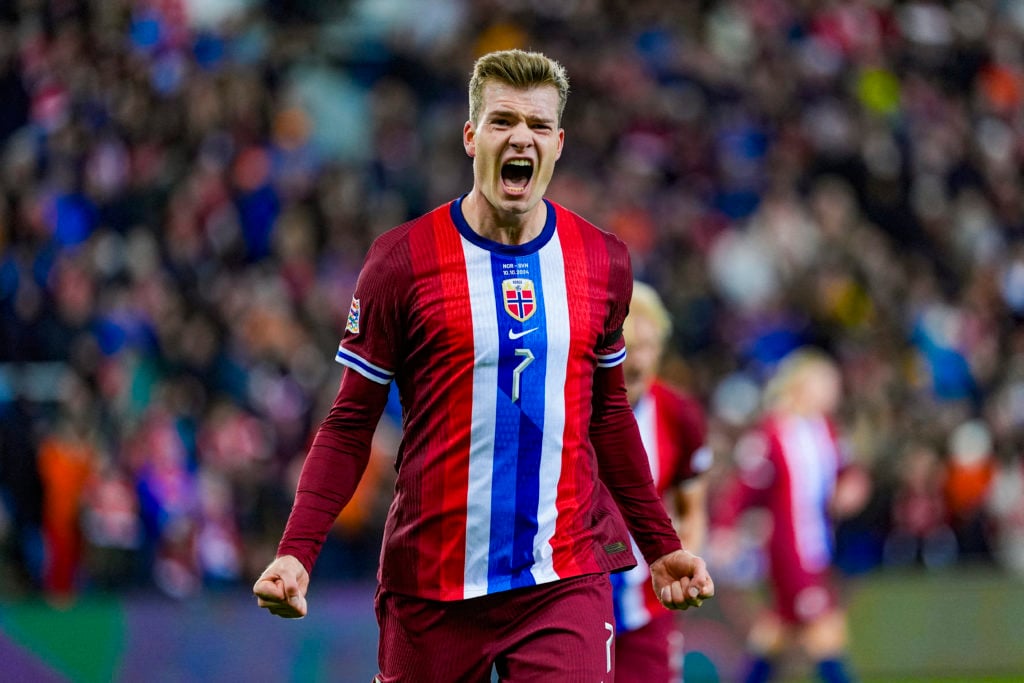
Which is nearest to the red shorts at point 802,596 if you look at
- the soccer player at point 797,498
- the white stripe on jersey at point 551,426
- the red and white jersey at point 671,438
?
the soccer player at point 797,498

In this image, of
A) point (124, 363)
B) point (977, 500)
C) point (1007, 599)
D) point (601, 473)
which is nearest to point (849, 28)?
point (977, 500)

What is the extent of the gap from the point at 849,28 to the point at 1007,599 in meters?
7.42

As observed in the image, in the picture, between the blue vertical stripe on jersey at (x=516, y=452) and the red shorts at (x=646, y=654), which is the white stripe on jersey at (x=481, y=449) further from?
the red shorts at (x=646, y=654)

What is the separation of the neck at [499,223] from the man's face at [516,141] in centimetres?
6

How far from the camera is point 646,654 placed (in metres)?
5.56

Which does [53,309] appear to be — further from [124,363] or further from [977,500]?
[977,500]

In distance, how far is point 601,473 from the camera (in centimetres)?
425

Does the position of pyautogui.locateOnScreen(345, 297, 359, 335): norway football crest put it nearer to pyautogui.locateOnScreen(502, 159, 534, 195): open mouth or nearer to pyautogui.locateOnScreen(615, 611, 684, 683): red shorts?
pyautogui.locateOnScreen(502, 159, 534, 195): open mouth

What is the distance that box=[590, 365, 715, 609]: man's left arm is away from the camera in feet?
13.8

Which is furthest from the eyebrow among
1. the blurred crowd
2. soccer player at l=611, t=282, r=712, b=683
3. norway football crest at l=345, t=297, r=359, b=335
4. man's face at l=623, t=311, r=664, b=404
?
the blurred crowd

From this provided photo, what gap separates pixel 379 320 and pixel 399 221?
9.63 meters

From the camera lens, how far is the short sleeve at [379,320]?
13.0 feet

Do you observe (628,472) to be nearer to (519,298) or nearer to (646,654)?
(519,298)

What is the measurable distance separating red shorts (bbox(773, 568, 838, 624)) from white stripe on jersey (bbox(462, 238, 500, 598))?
17.3ft
